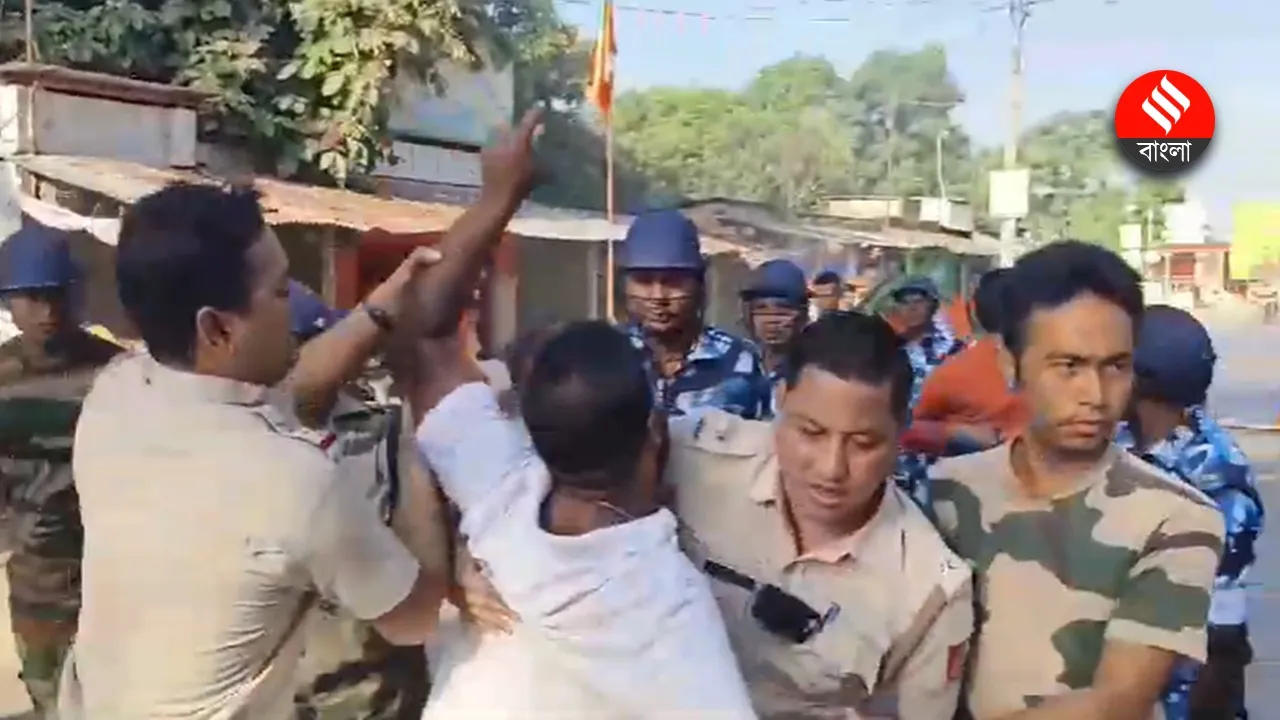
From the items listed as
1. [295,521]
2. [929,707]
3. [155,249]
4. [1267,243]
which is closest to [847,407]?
[929,707]

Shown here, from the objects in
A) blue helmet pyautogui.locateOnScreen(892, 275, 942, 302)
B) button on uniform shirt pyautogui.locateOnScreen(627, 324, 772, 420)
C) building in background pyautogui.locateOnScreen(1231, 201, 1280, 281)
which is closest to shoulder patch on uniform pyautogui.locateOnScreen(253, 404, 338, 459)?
button on uniform shirt pyautogui.locateOnScreen(627, 324, 772, 420)

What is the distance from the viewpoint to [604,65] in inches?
579

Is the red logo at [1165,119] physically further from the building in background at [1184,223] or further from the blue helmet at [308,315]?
the building in background at [1184,223]

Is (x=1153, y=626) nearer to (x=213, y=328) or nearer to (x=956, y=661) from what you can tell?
(x=956, y=661)

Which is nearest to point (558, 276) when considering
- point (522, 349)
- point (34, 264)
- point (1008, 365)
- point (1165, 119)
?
point (1165, 119)

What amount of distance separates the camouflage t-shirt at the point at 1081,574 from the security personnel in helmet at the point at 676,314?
1634 millimetres

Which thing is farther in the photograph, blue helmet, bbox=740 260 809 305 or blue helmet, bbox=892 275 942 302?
blue helmet, bbox=892 275 942 302

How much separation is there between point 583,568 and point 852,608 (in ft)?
1.37

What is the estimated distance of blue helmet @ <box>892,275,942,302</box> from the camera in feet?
20.8

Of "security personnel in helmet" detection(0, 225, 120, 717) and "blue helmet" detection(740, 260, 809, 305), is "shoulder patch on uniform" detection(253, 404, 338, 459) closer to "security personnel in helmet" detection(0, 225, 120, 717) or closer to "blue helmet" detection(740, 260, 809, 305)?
"security personnel in helmet" detection(0, 225, 120, 717)

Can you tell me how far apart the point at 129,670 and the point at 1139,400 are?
214 cm

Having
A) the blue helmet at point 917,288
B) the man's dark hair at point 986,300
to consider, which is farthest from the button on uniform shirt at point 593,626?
the blue helmet at point 917,288

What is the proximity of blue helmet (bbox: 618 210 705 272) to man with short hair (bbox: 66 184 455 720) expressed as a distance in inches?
70.2

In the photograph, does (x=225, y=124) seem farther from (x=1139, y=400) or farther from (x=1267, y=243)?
(x=1267, y=243)
